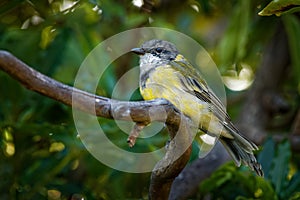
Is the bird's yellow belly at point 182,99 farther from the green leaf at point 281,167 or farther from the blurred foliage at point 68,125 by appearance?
the green leaf at point 281,167

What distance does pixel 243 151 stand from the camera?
8.60ft

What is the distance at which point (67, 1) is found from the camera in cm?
343

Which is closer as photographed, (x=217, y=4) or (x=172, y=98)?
(x=172, y=98)

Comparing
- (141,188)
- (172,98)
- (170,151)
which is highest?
(170,151)

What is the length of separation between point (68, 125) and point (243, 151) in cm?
89

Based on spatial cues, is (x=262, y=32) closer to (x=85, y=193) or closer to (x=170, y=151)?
(x=85, y=193)

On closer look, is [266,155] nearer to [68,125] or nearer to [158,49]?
[158,49]

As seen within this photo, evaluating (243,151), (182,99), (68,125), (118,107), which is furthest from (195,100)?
(118,107)

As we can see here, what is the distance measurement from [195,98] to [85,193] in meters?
0.66

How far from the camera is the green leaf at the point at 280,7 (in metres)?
1.98

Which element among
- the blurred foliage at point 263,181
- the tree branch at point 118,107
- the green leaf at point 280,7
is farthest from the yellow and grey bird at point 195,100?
the green leaf at point 280,7

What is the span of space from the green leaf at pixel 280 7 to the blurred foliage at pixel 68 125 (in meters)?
0.92

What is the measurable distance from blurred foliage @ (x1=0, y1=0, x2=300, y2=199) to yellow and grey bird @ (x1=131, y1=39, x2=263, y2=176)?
0.71ft

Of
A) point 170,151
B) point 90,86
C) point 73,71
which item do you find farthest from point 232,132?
point 73,71
